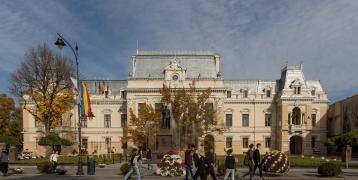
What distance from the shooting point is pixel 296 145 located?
2566 inches

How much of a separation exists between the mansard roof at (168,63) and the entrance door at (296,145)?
62.2 feet

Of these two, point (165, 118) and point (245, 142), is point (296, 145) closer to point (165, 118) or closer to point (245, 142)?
point (245, 142)

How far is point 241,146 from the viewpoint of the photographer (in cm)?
6450

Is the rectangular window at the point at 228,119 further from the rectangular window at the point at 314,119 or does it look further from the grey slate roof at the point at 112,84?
the grey slate roof at the point at 112,84

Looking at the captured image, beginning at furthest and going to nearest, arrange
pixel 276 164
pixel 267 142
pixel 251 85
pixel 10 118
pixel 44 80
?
pixel 10 118
pixel 251 85
pixel 267 142
pixel 44 80
pixel 276 164

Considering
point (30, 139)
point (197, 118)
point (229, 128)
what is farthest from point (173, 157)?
point (30, 139)

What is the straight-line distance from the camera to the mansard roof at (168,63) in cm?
6088

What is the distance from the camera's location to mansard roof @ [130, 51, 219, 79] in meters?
60.9

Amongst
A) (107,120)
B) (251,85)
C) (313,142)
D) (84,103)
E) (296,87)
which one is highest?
(251,85)

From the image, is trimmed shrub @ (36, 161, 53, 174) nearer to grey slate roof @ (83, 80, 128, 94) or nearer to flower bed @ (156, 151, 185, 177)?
flower bed @ (156, 151, 185, 177)

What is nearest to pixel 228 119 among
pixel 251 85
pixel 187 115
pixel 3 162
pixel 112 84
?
pixel 251 85

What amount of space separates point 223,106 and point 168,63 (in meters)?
12.3

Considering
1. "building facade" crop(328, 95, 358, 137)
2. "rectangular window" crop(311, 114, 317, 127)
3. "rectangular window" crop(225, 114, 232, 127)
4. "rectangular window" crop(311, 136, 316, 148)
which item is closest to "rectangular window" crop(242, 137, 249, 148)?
"rectangular window" crop(225, 114, 232, 127)

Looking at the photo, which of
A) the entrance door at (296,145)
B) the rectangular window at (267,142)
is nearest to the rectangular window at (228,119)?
the rectangular window at (267,142)
